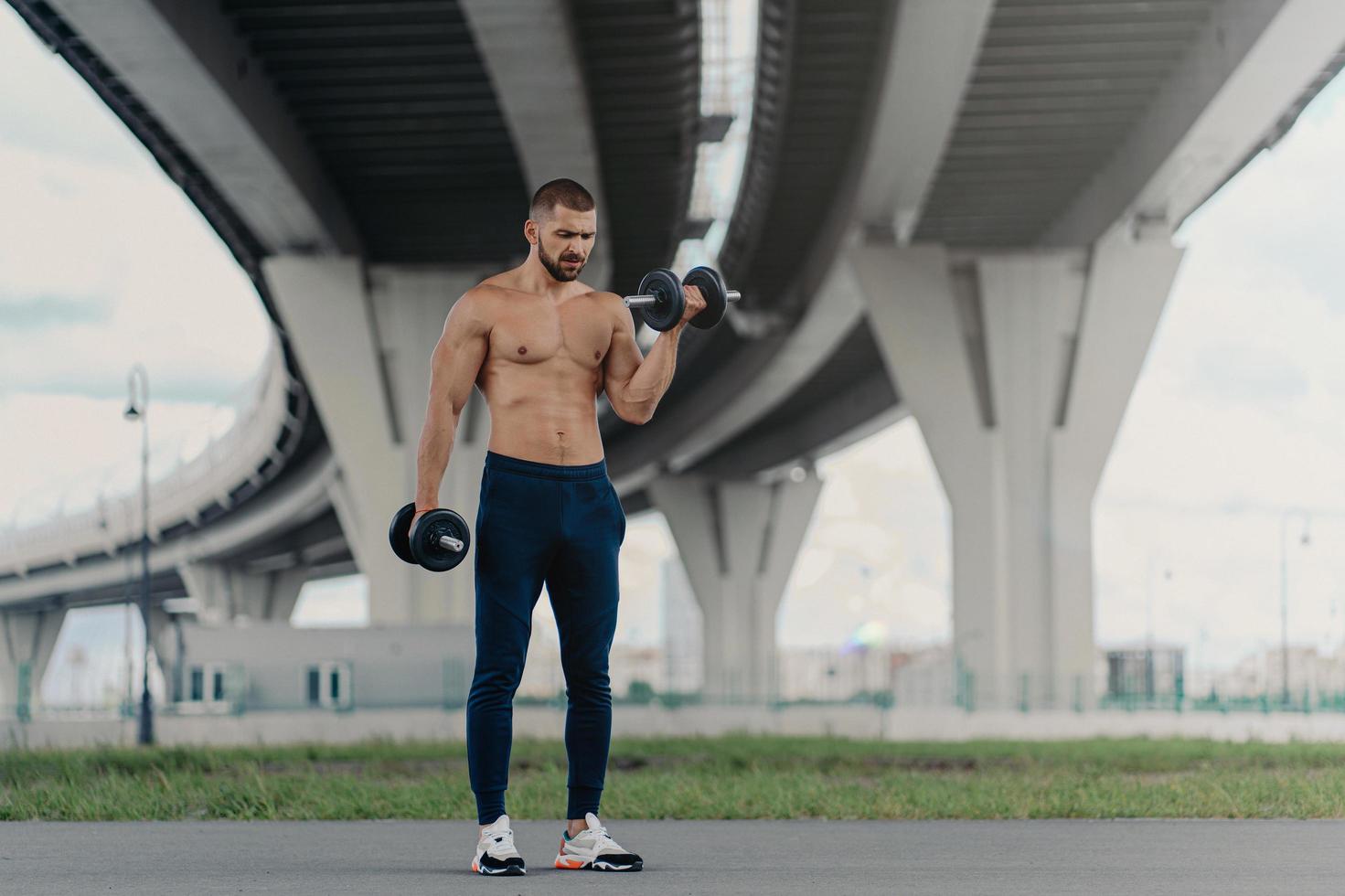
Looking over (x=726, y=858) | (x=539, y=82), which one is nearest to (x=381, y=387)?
(x=539, y=82)

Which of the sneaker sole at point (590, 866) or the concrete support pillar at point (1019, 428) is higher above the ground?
the concrete support pillar at point (1019, 428)

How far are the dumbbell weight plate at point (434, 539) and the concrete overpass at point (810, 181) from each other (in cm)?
1580

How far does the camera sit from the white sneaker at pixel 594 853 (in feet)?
18.2

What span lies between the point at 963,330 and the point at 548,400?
31.4 m

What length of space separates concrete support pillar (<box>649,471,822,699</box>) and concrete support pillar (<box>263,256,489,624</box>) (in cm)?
3746

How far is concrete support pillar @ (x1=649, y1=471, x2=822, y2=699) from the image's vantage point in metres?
78.6

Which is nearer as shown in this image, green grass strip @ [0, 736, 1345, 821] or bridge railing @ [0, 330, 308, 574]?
green grass strip @ [0, 736, 1345, 821]

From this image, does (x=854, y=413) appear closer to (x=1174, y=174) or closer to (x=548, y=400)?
(x=1174, y=174)

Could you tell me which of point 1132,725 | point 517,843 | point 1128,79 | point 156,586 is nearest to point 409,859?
point 517,843

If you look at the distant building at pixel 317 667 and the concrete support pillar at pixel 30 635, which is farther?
the concrete support pillar at pixel 30 635

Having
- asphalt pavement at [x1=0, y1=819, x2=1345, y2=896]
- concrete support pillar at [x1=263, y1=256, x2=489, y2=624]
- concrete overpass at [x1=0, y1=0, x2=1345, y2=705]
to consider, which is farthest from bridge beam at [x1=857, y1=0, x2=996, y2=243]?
asphalt pavement at [x1=0, y1=819, x2=1345, y2=896]

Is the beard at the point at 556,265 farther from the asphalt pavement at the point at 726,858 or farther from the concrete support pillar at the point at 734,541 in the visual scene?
the concrete support pillar at the point at 734,541

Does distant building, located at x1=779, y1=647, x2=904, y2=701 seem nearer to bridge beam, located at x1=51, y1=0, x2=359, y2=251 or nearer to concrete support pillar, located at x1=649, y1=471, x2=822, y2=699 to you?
concrete support pillar, located at x1=649, y1=471, x2=822, y2=699

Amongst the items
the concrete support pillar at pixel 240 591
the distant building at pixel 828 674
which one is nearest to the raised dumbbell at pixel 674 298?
the distant building at pixel 828 674
